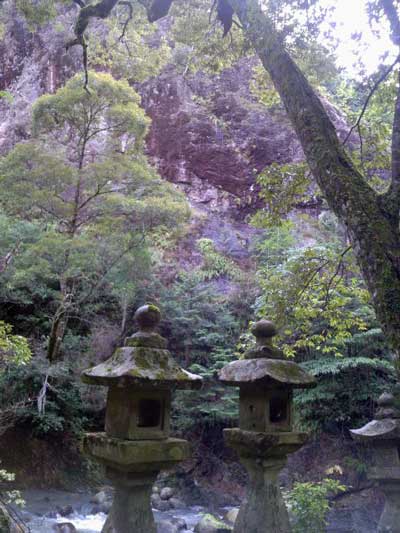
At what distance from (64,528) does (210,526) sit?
7.48 feet

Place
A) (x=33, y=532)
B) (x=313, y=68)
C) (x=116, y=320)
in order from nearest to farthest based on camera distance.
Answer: (x=313, y=68), (x=33, y=532), (x=116, y=320)

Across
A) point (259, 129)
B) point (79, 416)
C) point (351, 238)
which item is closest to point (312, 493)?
point (351, 238)

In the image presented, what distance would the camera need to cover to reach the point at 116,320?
42.9 feet

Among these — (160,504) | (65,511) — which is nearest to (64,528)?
(65,511)

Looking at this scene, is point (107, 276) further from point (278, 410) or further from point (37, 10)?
point (278, 410)

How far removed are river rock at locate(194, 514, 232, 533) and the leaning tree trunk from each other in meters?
6.03

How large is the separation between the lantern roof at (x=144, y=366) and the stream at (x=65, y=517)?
588cm

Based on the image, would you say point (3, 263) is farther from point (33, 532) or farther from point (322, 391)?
point (322, 391)

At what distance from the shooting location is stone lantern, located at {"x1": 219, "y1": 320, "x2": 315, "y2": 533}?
3.07m

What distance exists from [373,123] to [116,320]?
30.9 ft

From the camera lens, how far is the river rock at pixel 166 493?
965 cm

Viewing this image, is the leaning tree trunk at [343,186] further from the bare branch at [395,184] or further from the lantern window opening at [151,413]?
the lantern window opening at [151,413]

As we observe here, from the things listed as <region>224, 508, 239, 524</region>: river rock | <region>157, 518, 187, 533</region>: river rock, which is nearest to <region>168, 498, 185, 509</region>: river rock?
<region>224, 508, 239, 524</region>: river rock

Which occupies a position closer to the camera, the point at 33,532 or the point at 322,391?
the point at 33,532
